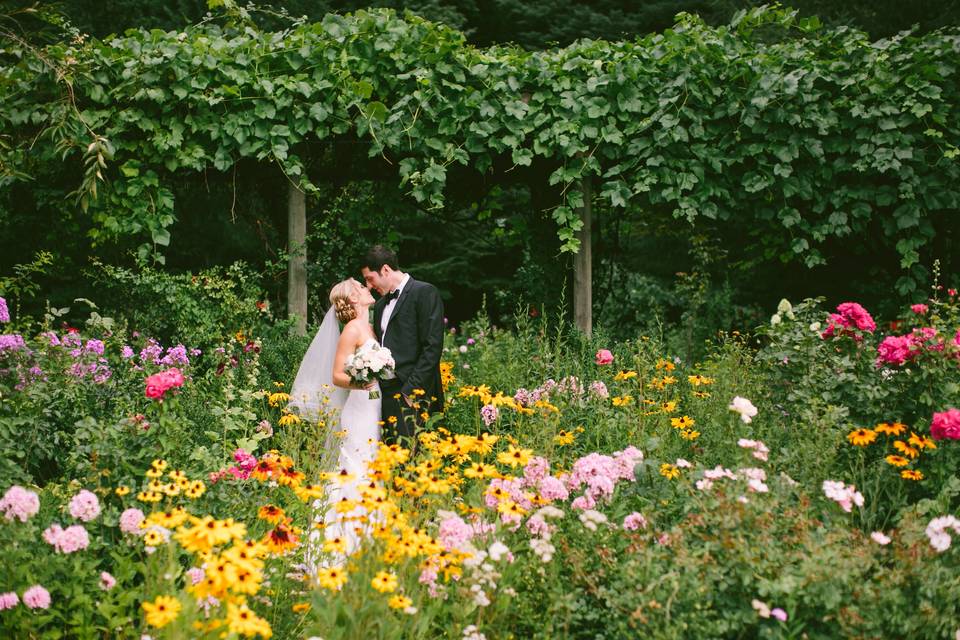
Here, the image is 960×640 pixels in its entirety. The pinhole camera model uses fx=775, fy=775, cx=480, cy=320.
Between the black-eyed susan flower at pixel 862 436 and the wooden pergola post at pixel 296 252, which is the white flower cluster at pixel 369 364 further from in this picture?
the black-eyed susan flower at pixel 862 436

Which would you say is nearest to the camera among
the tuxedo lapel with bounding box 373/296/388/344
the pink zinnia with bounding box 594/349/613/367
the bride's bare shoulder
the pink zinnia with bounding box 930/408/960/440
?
the pink zinnia with bounding box 930/408/960/440

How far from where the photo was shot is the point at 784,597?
2.21 meters

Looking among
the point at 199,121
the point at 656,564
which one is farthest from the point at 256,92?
the point at 656,564

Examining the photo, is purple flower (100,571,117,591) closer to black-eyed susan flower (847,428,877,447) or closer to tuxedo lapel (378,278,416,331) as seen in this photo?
tuxedo lapel (378,278,416,331)

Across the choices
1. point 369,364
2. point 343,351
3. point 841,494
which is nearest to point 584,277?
point 343,351

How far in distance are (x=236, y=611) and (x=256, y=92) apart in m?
4.19

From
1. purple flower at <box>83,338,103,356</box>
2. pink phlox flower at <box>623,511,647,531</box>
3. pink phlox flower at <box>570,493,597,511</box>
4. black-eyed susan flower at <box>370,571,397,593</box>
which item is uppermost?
purple flower at <box>83,338,103,356</box>

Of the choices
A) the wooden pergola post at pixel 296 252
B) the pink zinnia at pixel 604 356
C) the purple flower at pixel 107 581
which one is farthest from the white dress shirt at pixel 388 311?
the purple flower at pixel 107 581

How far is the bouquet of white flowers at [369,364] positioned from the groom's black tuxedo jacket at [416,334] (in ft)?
0.61

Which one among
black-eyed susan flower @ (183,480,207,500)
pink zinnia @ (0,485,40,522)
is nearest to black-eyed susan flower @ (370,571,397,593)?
black-eyed susan flower @ (183,480,207,500)

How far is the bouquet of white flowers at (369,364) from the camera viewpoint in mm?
3730

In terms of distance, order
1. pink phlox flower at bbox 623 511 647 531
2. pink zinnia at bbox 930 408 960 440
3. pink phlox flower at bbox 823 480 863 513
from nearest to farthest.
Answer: pink phlox flower at bbox 823 480 863 513, pink phlox flower at bbox 623 511 647 531, pink zinnia at bbox 930 408 960 440

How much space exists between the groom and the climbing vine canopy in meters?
1.37

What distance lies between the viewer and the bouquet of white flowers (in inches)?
147
